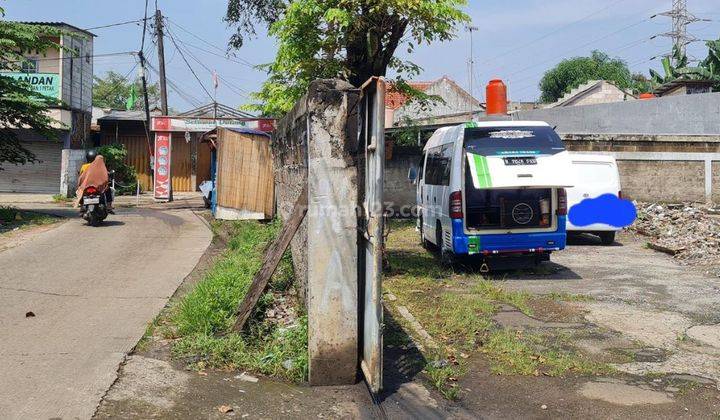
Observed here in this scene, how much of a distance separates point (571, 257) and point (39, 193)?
22.0 m

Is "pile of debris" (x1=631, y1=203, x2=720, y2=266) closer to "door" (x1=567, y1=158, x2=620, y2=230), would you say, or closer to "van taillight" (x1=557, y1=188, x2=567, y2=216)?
"door" (x1=567, y1=158, x2=620, y2=230)

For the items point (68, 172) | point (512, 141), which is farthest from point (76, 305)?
point (68, 172)

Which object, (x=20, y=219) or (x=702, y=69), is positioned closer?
(x=20, y=219)

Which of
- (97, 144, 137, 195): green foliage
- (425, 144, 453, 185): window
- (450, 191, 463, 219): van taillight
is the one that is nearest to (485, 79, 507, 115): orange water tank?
(425, 144, 453, 185): window

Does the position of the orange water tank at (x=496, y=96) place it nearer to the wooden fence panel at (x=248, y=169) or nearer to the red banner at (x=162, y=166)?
the wooden fence panel at (x=248, y=169)

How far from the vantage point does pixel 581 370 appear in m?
5.47

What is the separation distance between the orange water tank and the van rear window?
924 centimetres

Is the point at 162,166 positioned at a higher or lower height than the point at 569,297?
higher

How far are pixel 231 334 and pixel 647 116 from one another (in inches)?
875

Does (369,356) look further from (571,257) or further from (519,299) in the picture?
(571,257)

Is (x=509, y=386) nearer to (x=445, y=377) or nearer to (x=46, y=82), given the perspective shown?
(x=445, y=377)

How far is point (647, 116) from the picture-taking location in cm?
2392

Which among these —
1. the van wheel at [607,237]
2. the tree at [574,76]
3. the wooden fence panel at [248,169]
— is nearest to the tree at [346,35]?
the wooden fence panel at [248,169]

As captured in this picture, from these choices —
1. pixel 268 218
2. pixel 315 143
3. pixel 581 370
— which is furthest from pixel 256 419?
pixel 268 218
